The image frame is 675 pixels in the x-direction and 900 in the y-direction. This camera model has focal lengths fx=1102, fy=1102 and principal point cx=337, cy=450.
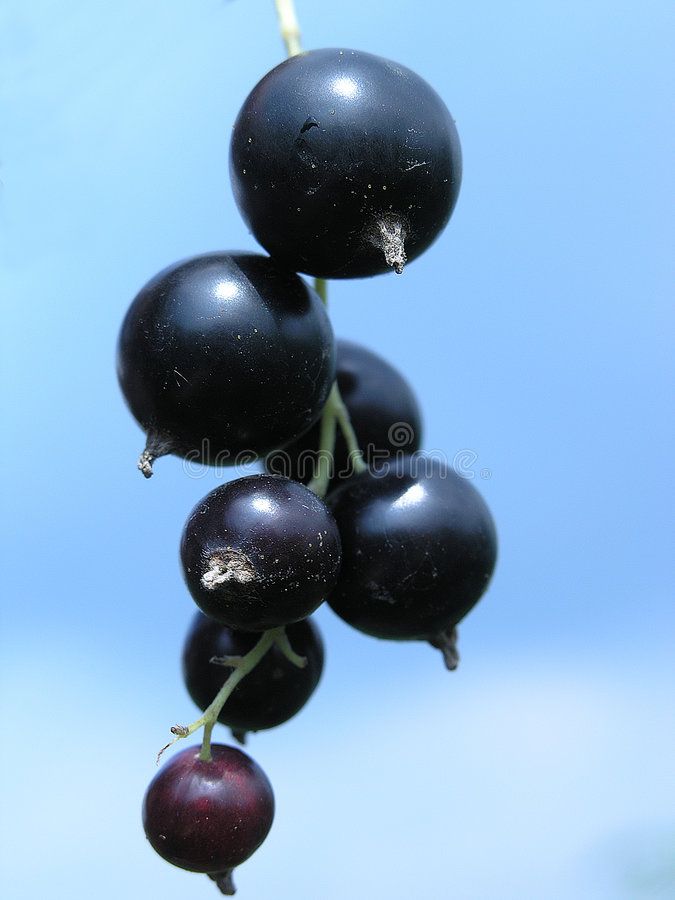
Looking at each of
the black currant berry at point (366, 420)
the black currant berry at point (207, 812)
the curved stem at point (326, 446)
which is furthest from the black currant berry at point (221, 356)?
the black currant berry at point (207, 812)

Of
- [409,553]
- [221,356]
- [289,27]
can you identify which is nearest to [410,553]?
[409,553]

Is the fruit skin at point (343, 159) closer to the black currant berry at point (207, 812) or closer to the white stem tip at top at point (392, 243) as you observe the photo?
the white stem tip at top at point (392, 243)

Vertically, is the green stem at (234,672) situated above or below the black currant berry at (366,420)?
below

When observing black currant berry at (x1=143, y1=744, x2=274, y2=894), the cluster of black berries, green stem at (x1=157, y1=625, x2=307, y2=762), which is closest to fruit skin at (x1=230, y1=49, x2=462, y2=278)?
the cluster of black berries

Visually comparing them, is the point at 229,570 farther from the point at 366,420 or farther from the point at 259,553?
the point at 366,420

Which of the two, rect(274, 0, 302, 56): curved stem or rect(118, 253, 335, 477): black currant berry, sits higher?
rect(274, 0, 302, 56): curved stem

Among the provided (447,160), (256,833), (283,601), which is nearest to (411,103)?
(447,160)

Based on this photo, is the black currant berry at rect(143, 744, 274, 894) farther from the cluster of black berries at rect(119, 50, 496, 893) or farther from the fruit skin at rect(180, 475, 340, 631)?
the fruit skin at rect(180, 475, 340, 631)
